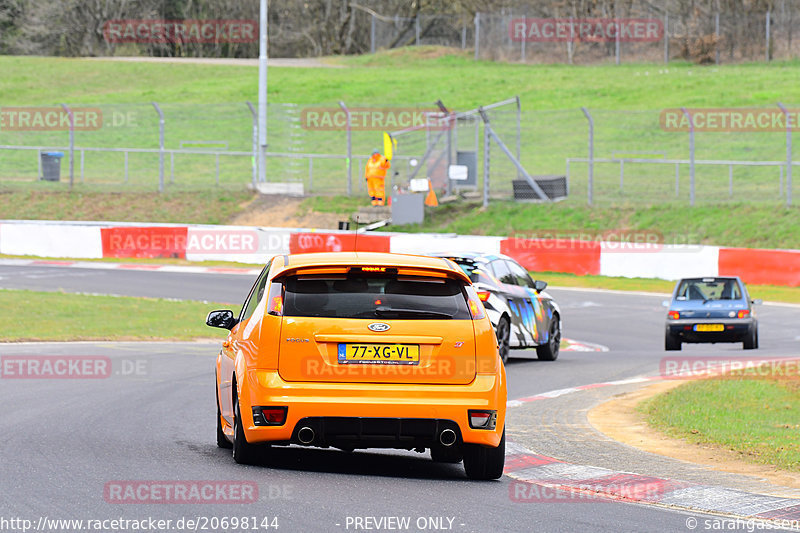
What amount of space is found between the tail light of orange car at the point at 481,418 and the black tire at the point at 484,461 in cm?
27

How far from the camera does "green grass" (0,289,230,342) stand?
778 inches

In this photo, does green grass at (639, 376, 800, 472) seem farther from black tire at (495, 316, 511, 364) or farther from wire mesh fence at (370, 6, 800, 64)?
wire mesh fence at (370, 6, 800, 64)

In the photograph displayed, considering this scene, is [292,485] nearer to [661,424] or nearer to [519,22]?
[661,424]

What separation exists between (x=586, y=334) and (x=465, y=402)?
13.9 metres

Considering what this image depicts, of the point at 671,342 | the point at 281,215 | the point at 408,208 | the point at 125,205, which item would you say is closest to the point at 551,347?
the point at 671,342

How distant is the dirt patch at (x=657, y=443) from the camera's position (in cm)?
941

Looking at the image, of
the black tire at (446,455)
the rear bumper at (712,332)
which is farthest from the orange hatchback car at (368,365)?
the rear bumper at (712,332)

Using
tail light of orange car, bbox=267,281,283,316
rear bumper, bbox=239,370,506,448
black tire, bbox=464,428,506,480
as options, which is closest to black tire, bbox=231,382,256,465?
rear bumper, bbox=239,370,506,448

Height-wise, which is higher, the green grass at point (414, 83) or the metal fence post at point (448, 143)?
the green grass at point (414, 83)

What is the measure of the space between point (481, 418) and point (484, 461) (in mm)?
473

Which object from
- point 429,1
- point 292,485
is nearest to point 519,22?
point 429,1

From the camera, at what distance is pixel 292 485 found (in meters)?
7.98

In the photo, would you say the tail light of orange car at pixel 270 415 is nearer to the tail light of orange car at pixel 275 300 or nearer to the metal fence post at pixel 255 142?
the tail light of orange car at pixel 275 300

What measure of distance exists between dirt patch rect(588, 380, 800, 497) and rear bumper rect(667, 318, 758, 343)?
5792mm
